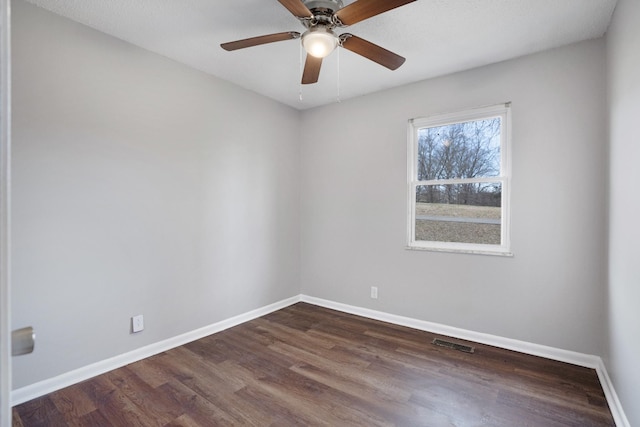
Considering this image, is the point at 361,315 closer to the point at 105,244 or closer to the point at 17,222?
the point at 105,244

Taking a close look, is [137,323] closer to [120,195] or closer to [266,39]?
[120,195]

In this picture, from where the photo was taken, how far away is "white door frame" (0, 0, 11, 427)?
42 cm

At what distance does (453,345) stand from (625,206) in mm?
1709

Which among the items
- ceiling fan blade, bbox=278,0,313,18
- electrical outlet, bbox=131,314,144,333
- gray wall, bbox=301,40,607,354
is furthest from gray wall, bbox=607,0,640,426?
electrical outlet, bbox=131,314,144,333

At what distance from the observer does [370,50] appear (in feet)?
6.88

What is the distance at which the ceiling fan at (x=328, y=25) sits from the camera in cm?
168

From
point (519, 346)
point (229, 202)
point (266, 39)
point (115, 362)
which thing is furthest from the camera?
point (229, 202)

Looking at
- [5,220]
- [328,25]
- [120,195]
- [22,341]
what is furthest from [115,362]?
[328,25]

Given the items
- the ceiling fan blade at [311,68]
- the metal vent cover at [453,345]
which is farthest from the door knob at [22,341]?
the metal vent cover at [453,345]

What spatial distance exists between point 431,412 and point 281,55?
9.47 feet

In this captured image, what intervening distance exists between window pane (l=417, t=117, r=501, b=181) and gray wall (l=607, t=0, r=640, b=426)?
839 millimetres

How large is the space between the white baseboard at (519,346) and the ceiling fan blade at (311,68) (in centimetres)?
254

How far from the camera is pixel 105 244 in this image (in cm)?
240

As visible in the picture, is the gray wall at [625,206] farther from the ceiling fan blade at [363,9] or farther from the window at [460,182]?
the ceiling fan blade at [363,9]
